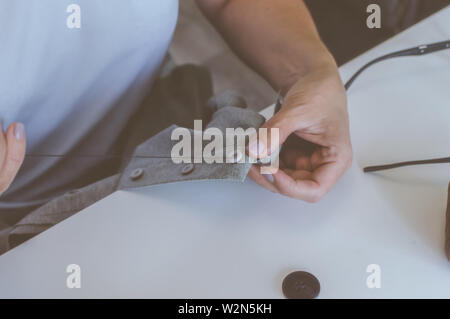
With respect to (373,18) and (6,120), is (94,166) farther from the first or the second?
(373,18)

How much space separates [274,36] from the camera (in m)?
0.56

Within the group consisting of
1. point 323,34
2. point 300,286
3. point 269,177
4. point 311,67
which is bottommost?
point 300,286

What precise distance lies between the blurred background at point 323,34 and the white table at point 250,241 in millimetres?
245

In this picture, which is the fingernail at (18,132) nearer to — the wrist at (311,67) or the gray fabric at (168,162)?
the gray fabric at (168,162)

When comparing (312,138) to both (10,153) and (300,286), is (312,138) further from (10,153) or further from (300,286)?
(10,153)

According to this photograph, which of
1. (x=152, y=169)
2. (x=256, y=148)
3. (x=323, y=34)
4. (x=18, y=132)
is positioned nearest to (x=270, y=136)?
(x=256, y=148)

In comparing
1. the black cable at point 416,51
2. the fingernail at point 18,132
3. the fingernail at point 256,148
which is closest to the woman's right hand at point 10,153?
the fingernail at point 18,132

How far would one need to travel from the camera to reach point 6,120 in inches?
18.1

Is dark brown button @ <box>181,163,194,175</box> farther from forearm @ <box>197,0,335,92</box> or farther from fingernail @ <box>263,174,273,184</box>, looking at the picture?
forearm @ <box>197,0,335,92</box>

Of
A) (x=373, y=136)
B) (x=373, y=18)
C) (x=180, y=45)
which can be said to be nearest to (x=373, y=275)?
(x=373, y=136)

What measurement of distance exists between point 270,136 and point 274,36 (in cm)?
21
